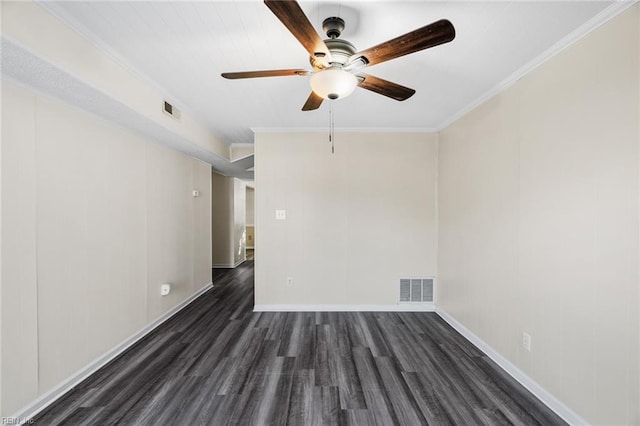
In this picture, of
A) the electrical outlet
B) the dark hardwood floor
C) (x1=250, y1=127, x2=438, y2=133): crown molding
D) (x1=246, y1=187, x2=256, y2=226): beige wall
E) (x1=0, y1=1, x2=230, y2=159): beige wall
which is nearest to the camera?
(x1=0, y1=1, x2=230, y2=159): beige wall

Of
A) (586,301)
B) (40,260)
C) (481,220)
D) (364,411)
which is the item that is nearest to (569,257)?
(586,301)

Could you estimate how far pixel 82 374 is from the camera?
1.85 metres

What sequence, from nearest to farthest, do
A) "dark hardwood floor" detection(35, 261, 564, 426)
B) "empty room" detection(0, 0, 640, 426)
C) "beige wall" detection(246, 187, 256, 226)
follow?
"empty room" detection(0, 0, 640, 426) < "dark hardwood floor" detection(35, 261, 564, 426) < "beige wall" detection(246, 187, 256, 226)

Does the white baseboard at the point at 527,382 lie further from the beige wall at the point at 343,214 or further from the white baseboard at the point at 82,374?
the white baseboard at the point at 82,374

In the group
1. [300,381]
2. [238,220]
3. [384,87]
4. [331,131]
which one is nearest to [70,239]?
[300,381]

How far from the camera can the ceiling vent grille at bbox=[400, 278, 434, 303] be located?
3219mm

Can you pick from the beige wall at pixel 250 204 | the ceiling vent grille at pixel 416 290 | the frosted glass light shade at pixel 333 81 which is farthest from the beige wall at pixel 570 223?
the beige wall at pixel 250 204

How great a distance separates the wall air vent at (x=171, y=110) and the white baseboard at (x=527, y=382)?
3846 millimetres

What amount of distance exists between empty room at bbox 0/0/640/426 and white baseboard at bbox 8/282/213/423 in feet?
0.05

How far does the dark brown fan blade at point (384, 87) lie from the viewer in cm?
146

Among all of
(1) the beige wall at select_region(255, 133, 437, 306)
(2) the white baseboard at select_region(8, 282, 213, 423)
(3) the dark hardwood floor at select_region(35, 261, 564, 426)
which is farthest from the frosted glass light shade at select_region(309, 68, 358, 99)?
(2) the white baseboard at select_region(8, 282, 213, 423)

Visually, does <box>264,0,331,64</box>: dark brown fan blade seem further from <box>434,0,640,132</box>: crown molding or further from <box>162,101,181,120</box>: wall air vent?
<box>162,101,181,120</box>: wall air vent

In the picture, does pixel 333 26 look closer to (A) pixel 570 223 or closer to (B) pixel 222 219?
(A) pixel 570 223

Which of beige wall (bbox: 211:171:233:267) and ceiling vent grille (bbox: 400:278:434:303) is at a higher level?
beige wall (bbox: 211:171:233:267)
